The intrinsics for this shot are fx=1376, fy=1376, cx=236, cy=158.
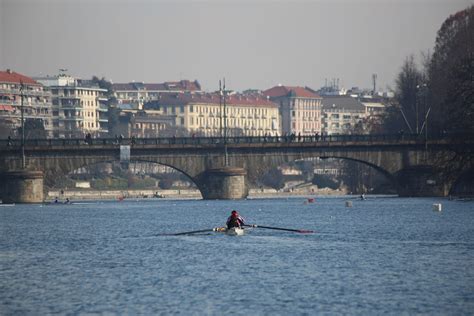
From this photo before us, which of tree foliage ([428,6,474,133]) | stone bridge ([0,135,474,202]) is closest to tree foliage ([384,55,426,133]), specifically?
tree foliage ([428,6,474,133])

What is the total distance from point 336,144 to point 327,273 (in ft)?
277

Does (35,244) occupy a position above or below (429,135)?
below

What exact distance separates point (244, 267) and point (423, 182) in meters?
81.0

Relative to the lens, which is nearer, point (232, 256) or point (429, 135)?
point (232, 256)

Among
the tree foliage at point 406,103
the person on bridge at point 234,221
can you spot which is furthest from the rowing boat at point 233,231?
the tree foliage at point 406,103

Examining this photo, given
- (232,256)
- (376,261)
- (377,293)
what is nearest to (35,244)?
(232,256)

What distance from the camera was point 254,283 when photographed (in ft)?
199

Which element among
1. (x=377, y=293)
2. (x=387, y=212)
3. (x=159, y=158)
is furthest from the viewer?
(x=159, y=158)

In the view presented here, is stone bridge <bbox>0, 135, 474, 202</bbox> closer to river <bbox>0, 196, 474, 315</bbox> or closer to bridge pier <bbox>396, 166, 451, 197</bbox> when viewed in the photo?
bridge pier <bbox>396, 166, 451, 197</bbox>

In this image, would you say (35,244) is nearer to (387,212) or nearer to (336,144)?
(387,212)

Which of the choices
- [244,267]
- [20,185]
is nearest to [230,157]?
[20,185]

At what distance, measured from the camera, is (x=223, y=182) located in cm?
14650

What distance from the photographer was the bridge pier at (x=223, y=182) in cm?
14625

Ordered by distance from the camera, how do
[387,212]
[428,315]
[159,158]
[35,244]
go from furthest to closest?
[159,158]
[387,212]
[35,244]
[428,315]
